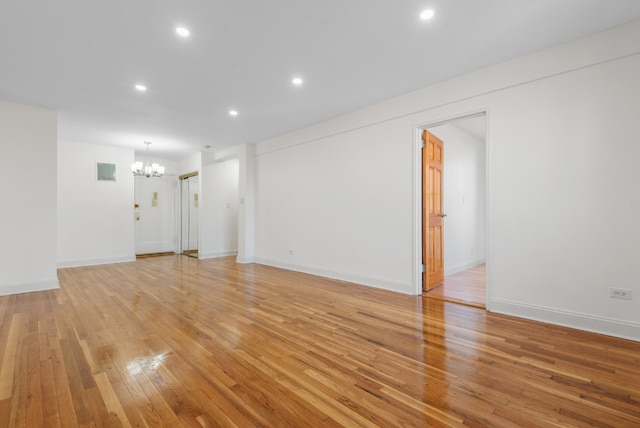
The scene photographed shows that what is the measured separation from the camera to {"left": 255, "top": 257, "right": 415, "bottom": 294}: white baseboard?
4.25 metres

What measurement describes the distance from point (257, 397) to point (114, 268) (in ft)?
20.3

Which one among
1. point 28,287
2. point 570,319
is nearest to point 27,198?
point 28,287

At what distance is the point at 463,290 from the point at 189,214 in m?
7.37

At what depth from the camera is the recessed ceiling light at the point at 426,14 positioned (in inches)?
97.2

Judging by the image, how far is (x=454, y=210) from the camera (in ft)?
18.5

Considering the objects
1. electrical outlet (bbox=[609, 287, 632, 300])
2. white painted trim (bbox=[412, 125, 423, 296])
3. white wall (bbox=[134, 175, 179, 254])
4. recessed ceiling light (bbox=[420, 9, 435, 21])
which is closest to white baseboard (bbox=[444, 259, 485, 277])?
white painted trim (bbox=[412, 125, 423, 296])

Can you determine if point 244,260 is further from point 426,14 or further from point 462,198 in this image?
point 426,14

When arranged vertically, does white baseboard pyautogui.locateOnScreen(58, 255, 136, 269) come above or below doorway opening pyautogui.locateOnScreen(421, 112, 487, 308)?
below

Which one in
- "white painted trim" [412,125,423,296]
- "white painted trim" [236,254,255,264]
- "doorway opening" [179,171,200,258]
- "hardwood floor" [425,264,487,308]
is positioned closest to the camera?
"hardwood floor" [425,264,487,308]

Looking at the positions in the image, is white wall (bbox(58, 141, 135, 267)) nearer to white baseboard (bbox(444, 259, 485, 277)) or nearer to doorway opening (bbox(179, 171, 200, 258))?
doorway opening (bbox(179, 171, 200, 258))

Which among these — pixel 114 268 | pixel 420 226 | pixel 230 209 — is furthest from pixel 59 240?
pixel 420 226

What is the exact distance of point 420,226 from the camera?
4.17 m


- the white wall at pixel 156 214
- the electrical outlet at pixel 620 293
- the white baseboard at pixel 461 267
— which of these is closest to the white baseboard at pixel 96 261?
the white wall at pixel 156 214

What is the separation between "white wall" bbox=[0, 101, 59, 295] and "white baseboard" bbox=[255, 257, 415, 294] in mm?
3955
